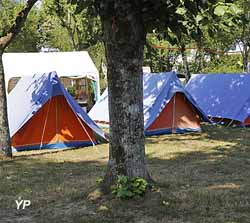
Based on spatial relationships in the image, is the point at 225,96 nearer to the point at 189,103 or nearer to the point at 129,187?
the point at 189,103

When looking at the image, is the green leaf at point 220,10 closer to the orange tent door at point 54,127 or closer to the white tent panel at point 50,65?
the orange tent door at point 54,127

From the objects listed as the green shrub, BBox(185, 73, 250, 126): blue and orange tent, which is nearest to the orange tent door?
BBox(185, 73, 250, 126): blue and orange tent

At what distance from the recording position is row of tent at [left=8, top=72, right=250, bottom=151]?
11.8 metres

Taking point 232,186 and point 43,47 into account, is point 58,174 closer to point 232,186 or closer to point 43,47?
point 232,186

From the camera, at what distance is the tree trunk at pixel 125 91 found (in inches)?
229

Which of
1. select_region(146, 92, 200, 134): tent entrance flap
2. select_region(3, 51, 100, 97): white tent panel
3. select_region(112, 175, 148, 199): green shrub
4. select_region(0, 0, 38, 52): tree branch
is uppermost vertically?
select_region(0, 0, 38, 52): tree branch

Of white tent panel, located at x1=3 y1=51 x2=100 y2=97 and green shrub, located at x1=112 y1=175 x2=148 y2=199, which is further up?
white tent panel, located at x1=3 y1=51 x2=100 y2=97

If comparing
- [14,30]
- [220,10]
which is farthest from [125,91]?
[14,30]

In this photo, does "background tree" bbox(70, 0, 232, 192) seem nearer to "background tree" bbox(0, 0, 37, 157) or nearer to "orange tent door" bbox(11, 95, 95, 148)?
"background tree" bbox(0, 0, 37, 157)

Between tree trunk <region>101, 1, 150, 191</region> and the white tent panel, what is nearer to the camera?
tree trunk <region>101, 1, 150, 191</region>

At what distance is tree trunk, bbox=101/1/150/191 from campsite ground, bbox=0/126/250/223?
428mm

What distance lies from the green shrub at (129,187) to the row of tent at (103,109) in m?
6.02

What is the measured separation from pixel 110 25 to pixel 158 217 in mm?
2146

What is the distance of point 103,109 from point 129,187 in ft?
35.1
